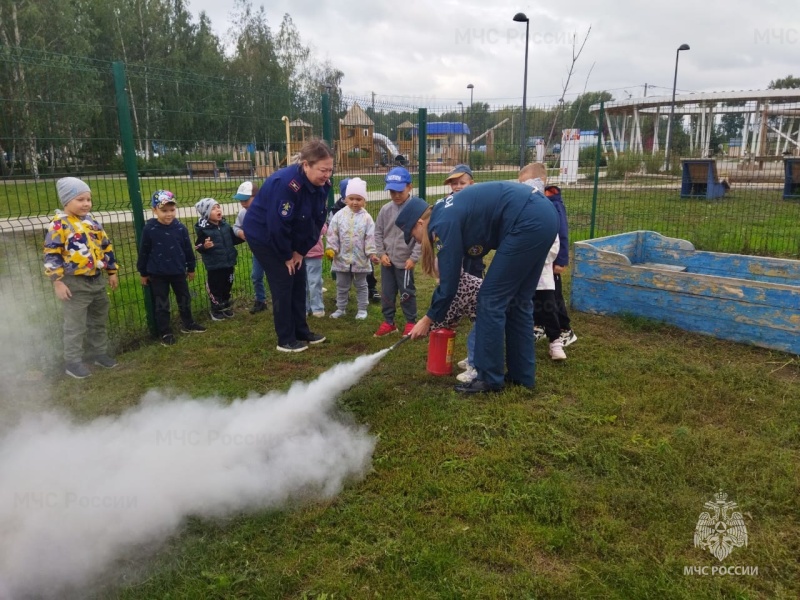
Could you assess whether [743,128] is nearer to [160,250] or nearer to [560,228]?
[560,228]

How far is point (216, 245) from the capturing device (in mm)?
6641

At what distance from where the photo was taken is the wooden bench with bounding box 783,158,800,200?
49.5 ft

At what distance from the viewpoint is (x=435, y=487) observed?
3289 millimetres

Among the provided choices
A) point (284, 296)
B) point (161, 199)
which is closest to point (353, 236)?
point (284, 296)

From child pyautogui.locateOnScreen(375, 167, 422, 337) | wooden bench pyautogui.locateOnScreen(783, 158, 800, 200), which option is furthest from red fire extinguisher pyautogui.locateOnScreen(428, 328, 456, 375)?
wooden bench pyautogui.locateOnScreen(783, 158, 800, 200)

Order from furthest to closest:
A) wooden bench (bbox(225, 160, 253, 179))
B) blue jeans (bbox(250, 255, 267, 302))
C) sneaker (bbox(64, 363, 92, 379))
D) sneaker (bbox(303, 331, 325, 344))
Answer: blue jeans (bbox(250, 255, 267, 302)) < wooden bench (bbox(225, 160, 253, 179)) < sneaker (bbox(303, 331, 325, 344)) < sneaker (bbox(64, 363, 92, 379))

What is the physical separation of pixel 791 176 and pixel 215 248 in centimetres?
1617

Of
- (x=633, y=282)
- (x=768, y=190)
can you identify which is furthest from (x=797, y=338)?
(x=768, y=190)

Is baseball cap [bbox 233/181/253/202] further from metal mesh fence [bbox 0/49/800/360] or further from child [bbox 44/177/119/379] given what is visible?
child [bbox 44/177/119/379]

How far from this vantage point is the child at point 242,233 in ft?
22.5

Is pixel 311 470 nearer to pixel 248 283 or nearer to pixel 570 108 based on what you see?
pixel 248 283

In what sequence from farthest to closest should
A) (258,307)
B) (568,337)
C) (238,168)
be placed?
(258,307), (238,168), (568,337)

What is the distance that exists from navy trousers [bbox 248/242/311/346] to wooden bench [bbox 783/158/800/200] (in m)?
15.2

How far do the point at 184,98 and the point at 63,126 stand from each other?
4.70 feet
